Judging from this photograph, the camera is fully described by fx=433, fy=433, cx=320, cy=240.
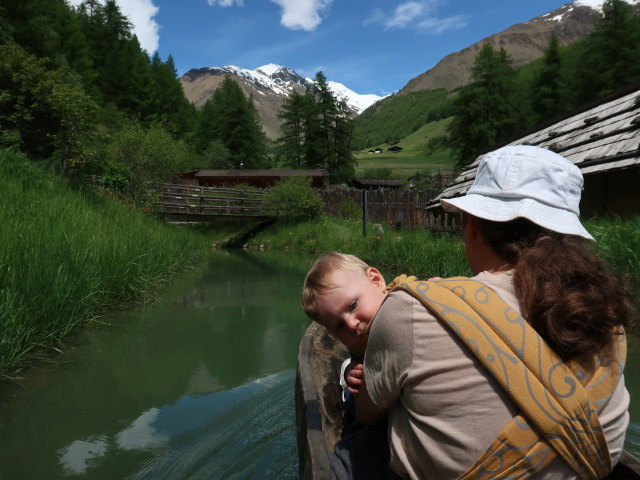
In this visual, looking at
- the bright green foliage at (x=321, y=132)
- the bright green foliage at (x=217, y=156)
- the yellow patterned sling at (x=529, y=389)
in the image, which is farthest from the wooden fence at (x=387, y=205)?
the bright green foliage at (x=217, y=156)

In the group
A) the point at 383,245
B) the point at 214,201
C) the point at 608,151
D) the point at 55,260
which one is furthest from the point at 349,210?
the point at 55,260

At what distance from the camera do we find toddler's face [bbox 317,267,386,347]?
6.48 feet

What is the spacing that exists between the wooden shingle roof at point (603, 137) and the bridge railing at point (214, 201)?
1665 centimetres

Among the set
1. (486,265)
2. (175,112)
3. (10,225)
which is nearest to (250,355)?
(10,225)

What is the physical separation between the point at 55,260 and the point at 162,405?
2.21m

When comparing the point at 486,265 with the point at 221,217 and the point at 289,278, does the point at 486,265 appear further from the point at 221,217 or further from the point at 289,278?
the point at 221,217

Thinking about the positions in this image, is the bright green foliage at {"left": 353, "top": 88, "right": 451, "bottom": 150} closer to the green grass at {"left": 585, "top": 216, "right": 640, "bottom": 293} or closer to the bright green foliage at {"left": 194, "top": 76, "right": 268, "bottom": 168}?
the bright green foliage at {"left": 194, "top": 76, "right": 268, "bottom": 168}

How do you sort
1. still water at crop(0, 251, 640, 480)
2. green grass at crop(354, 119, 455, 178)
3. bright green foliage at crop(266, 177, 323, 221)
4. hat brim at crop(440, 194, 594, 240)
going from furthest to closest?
green grass at crop(354, 119, 455, 178) → bright green foliage at crop(266, 177, 323, 221) → still water at crop(0, 251, 640, 480) → hat brim at crop(440, 194, 594, 240)

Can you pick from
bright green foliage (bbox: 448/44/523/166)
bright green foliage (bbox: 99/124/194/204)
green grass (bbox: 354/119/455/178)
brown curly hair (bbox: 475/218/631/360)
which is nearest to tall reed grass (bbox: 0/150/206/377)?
brown curly hair (bbox: 475/218/631/360)

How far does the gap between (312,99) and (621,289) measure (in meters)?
50.3

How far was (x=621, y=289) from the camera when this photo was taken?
123 cm

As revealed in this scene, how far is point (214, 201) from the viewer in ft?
79.0

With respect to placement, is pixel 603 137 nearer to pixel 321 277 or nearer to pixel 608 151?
pixel 608 151

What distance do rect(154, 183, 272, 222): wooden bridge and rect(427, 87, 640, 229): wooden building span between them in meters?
16.6
